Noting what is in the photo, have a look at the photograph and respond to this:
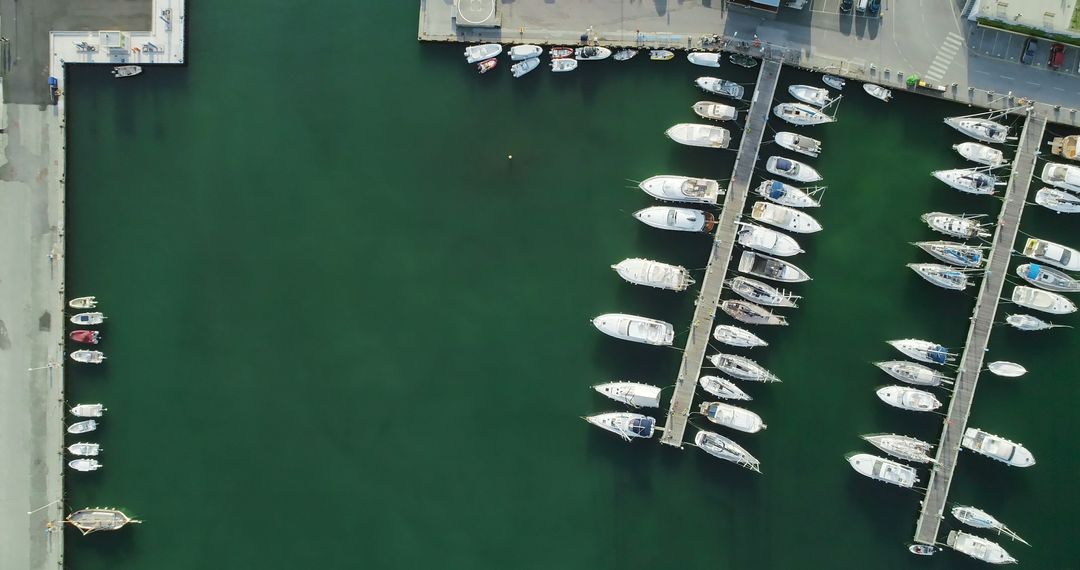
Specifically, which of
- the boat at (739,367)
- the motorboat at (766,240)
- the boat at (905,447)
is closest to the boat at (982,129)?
the motorboat at (766,240)

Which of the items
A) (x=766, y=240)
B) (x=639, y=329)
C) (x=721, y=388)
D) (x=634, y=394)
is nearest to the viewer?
(x=766, y=240)

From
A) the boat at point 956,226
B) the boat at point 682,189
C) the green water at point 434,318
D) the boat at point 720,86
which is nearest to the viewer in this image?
the boat at point 682,189

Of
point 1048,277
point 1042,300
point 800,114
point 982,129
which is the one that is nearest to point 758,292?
point 800,114

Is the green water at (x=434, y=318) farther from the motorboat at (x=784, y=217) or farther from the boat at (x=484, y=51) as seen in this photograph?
the motorboat at (x=784, y=217)

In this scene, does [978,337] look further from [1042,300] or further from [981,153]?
[981,153]

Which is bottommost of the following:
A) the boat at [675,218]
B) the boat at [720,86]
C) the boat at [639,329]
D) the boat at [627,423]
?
the boat at [627,423]
